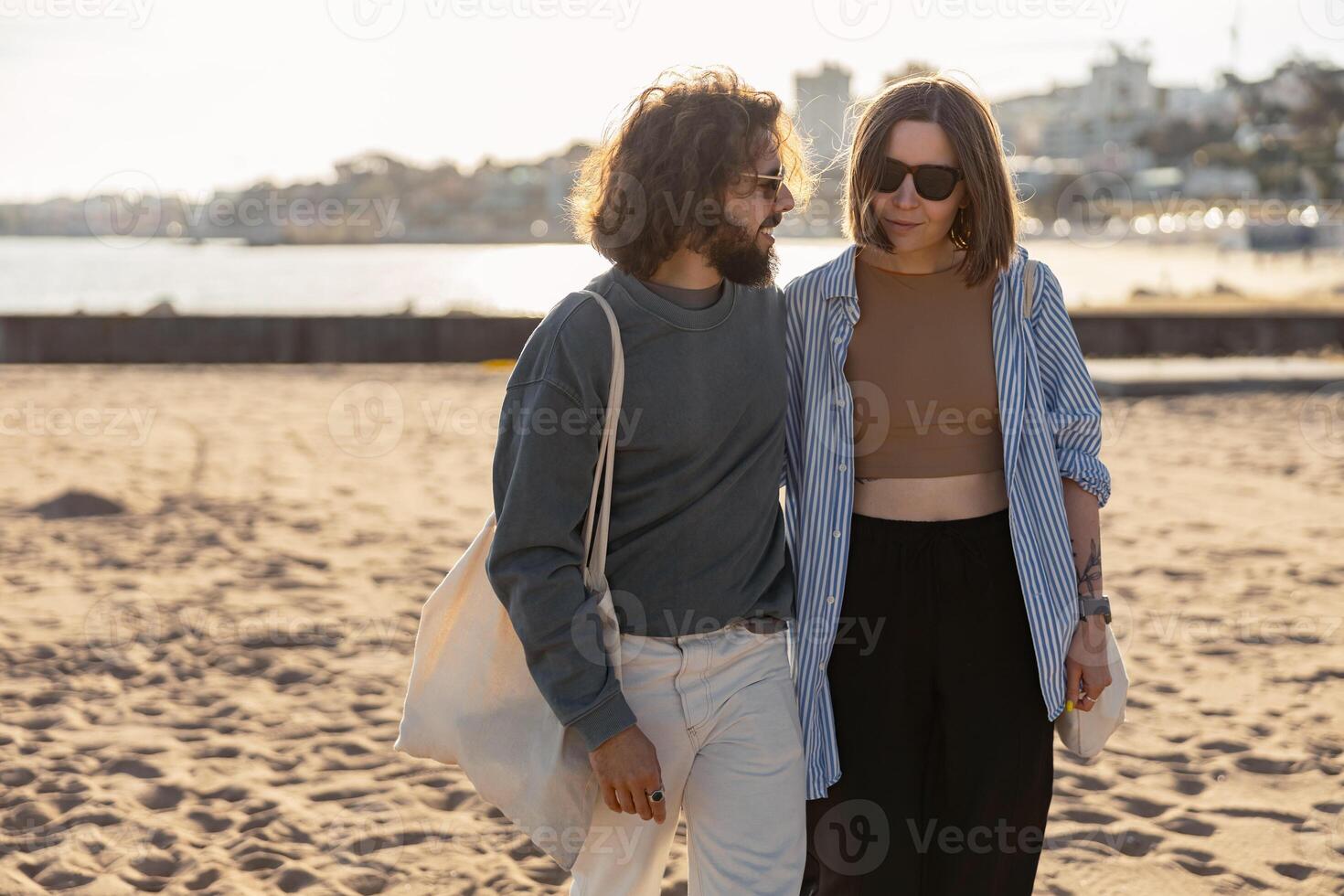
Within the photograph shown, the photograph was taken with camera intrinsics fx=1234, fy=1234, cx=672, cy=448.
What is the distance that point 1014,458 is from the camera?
224 cm

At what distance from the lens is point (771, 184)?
6.60 feet

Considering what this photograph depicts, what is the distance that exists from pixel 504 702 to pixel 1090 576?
43.9 inches

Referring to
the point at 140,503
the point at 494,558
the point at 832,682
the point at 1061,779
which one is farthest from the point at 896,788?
the point at 140,503

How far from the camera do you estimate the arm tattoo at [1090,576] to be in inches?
91.1

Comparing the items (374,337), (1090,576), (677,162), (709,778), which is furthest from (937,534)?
(374,337)

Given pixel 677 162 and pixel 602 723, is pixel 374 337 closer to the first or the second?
pixel 677 162

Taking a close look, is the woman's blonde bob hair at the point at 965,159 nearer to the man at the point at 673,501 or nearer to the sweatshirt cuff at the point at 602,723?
the man at the point at 673,501

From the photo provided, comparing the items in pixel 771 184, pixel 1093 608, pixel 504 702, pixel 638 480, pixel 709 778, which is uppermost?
pixel 771 184

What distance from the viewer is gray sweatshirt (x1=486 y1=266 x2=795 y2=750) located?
1854mm

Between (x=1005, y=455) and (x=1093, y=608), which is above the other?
(x=1005, y=455)

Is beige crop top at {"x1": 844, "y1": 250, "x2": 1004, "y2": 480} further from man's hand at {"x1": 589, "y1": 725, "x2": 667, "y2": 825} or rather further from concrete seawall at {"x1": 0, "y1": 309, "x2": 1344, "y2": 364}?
concrete seawall at {"x1": 0, "y1": 309, "x2": 1344, "y2": 364}

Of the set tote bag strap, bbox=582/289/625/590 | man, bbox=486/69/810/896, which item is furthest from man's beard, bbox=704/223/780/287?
tote bag strap, bbox=582/289/625/590

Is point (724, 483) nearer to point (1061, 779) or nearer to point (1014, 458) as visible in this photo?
point (1014, 458)

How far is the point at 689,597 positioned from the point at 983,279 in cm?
83
